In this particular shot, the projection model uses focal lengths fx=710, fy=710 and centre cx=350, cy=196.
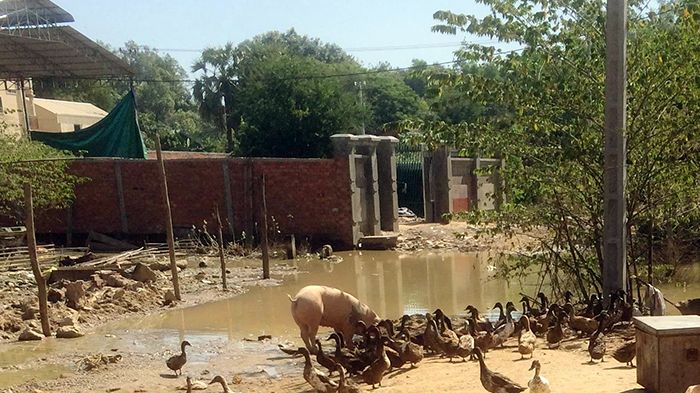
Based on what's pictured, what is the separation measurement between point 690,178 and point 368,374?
217 inches

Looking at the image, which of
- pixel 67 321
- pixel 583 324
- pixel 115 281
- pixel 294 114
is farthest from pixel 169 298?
pixel 294 114

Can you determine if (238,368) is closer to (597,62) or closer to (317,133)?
(597,62)

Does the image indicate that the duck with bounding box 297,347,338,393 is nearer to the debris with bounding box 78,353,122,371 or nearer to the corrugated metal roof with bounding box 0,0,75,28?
the debris with bounding box 78,353,122,371

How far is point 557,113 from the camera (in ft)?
34.7

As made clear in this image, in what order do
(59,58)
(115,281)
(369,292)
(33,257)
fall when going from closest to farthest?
(33,257) → (115,281) → (369,292) → (59,58)

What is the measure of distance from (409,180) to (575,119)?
79.7 feet

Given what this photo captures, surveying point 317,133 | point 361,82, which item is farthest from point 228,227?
point 361,82

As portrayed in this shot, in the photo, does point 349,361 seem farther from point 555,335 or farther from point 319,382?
point 555,335

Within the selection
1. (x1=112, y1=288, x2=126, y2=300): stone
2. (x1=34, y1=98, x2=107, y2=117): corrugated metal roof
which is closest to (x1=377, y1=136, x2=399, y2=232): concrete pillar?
(x1=112, y1=288, x2=126, y2=300): stone

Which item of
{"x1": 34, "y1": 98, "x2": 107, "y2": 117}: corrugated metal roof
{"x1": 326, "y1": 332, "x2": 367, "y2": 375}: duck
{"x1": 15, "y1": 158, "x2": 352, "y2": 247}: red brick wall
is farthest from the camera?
{"x1": 34, "y1": 98, "x2": 107, "y2": 117}: corrugated metal roof

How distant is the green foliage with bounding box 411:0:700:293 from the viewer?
10078 millimetres

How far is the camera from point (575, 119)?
35.1ft

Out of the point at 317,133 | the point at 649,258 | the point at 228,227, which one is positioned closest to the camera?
the point at 649,258

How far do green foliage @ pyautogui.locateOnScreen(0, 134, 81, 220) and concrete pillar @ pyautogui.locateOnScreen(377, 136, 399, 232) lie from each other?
11217 mm
